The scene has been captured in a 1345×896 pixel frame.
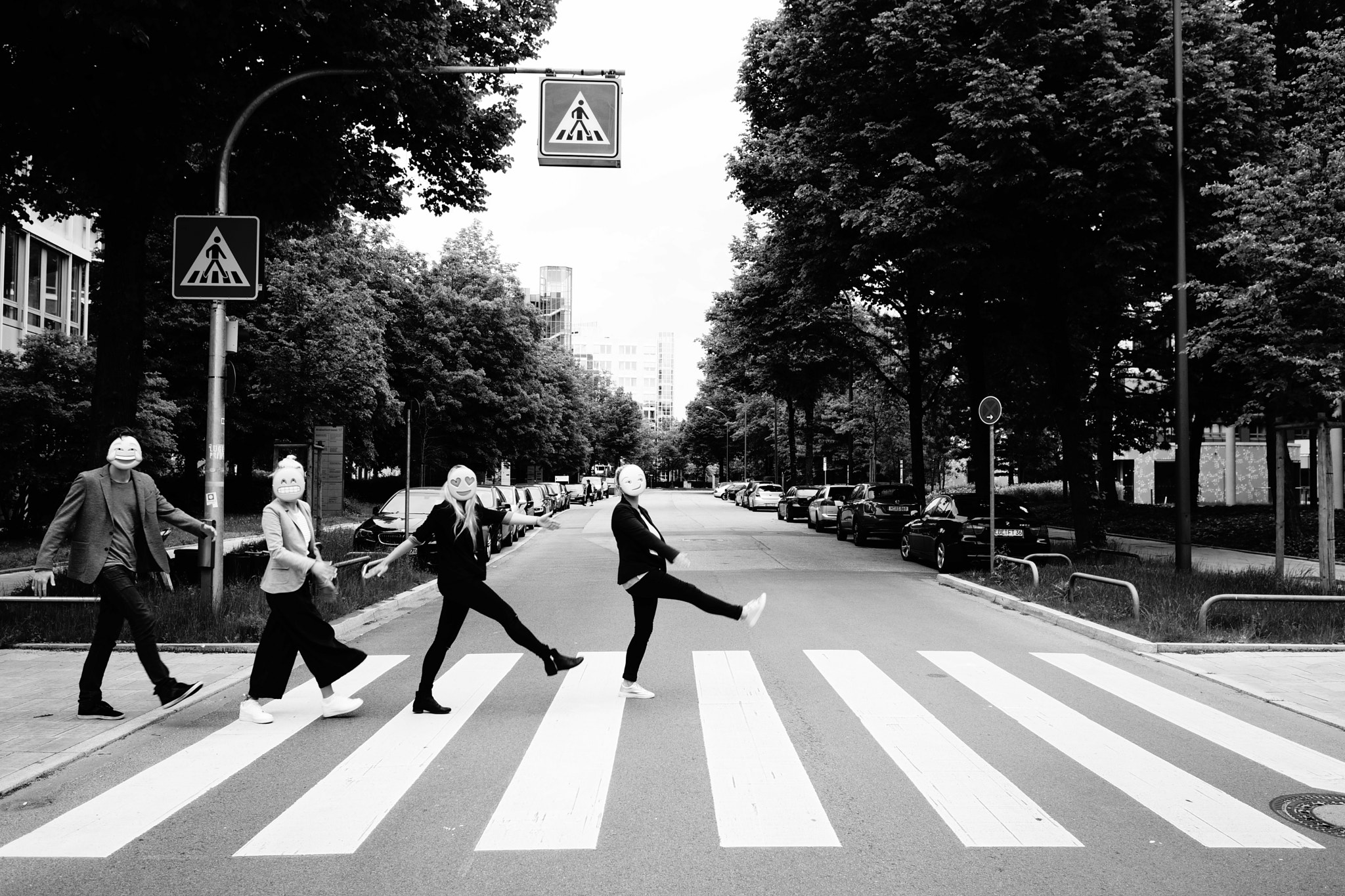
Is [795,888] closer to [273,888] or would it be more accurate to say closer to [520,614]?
[273,888]

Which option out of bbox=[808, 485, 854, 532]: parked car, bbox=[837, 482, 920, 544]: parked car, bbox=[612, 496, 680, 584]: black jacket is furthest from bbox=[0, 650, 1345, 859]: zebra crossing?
bbox=[808, 485, 854, 532]: parked car

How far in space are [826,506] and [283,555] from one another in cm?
2854

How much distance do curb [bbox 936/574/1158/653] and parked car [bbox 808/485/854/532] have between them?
1711 centimetres

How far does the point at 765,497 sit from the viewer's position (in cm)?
5216

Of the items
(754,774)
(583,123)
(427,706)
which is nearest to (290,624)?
(427,706)

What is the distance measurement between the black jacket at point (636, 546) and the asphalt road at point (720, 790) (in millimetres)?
935

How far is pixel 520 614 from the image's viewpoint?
40.3 feet

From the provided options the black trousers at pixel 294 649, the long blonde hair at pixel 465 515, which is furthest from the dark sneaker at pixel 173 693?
the long blonde hair at pixel 465 515

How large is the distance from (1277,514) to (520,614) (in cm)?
963

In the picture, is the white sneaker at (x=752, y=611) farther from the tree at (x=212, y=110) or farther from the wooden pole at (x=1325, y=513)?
the wooden pole at (x=1325, y=513)

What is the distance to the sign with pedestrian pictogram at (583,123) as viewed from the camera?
9.72m

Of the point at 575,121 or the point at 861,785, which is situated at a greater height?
the point at 575,121

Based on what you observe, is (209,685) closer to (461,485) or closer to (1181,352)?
(461,485)

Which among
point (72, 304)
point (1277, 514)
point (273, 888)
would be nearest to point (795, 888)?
point (273, 888)
